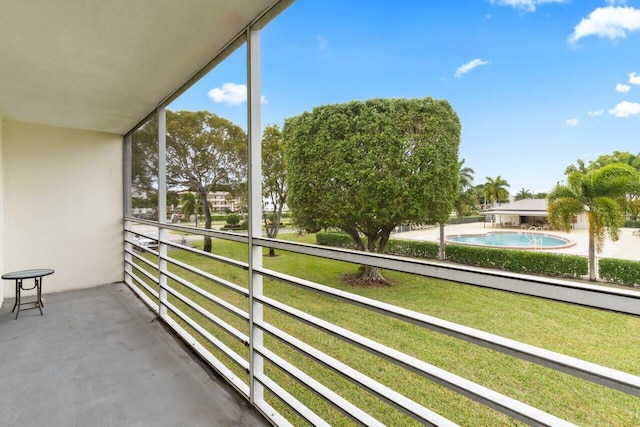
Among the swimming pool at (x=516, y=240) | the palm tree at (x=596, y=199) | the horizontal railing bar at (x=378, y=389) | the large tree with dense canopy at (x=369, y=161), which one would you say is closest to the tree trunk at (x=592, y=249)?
the palm tree at (x=596, y=199)

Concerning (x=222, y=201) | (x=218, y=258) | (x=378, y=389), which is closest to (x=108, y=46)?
(x=222, y=201)

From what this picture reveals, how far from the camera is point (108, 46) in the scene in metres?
1.87

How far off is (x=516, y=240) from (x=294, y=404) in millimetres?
1222

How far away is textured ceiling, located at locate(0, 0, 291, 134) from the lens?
1514mm

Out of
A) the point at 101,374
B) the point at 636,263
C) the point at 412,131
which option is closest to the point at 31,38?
the point at 101,374

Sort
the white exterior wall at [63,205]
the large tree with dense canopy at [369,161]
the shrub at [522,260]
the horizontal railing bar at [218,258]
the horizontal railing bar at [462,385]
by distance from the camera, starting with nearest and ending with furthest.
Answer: the horizontal railing bar at [462,385], the shrub at [522,260], the horizontal railing bar at [218,258], the white exterior wall at [63,205], the large tree with dense canopy at [369,161]

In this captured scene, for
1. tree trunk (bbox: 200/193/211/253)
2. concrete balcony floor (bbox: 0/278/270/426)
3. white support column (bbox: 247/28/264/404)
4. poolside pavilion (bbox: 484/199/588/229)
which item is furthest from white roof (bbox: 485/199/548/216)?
tree trunk (bbox: 200/193/211/253)

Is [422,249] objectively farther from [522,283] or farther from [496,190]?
[522,283]

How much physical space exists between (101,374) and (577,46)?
9.96 feet

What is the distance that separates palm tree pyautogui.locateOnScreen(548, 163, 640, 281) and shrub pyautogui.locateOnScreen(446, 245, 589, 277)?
5 centimetres

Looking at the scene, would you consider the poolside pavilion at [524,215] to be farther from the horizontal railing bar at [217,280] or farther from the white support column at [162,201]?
the white support column at [162,201]

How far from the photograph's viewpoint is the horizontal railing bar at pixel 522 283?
0.62 meters

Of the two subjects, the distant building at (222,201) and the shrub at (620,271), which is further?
the distant building at (222,201)

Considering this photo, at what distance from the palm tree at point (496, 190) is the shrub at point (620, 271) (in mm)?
395
